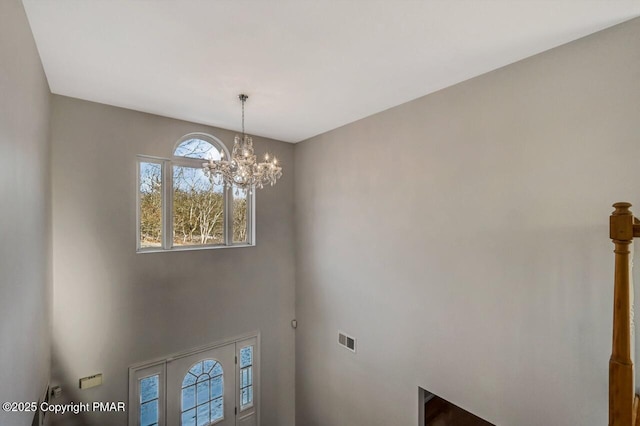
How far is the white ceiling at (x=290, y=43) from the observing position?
1729 millimetres

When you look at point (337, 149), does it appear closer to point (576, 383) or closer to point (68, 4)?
point (68, 4)

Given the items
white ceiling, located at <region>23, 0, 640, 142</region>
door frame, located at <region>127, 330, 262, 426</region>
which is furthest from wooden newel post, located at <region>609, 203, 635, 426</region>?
door frame, located at <region>127, 330, 262, 426</region>

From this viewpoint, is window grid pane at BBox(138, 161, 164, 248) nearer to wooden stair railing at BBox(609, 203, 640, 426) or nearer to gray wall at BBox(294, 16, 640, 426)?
gray wall at BBox(294, 16, 640, 426)

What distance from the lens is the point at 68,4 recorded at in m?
1.70

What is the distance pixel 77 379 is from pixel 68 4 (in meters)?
3.50

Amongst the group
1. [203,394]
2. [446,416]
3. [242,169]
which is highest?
[242,169]

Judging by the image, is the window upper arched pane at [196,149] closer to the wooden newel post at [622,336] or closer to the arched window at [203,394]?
the arched window at [203,394]

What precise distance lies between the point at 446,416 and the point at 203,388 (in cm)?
352

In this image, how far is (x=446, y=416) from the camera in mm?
4059

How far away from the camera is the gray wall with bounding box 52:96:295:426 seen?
2.96m

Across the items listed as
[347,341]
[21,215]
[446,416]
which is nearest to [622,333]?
[347,341]

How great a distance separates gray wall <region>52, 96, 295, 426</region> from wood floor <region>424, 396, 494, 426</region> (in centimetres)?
286

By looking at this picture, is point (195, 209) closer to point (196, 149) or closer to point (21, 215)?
point (196, 149)

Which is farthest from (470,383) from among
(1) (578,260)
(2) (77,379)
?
(2) (77,379)
